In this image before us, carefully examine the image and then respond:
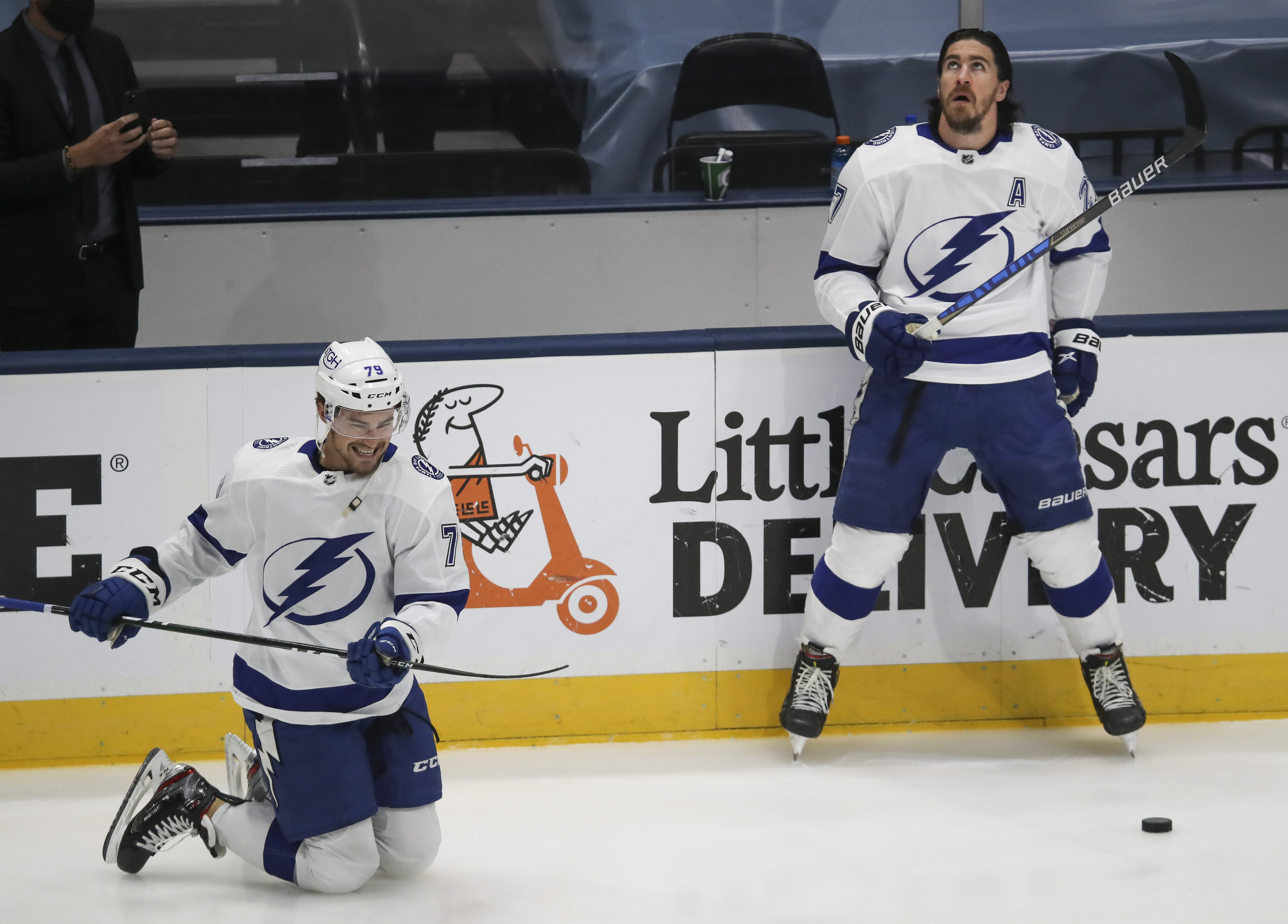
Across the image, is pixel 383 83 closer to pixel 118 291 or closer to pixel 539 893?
pixel 118 291

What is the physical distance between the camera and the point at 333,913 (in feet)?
8.81

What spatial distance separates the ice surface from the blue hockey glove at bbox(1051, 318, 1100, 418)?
845mm

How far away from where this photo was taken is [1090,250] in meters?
3.39

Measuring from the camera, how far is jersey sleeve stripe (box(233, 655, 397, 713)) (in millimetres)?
2734

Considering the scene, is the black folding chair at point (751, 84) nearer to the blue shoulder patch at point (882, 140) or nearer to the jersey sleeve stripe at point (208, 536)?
the blue shoulder patch at point (882, 140)

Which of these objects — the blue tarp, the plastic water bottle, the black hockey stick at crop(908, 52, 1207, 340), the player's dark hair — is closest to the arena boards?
the black hockey stick at crop(908, 52, 1207, 340)

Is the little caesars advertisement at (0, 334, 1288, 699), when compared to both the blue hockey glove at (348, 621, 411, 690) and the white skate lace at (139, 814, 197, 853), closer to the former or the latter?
the white skate lace at (139, 814, 197, 853)

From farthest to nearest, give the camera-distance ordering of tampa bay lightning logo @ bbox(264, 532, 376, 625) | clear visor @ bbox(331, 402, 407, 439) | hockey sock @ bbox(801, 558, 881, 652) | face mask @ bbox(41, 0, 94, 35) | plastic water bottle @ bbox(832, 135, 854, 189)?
plastic water bottle @ bbox(832, 135, 854, 189)
face mask @ bbox(41, 0, 94, 35)
hockey sock @ bbox(801, 558, 881, 652)
tampa bay lightning logo @ bbox(264, 532, 376, 625)
clear visor @ bbox(331, 402, 407, 439)

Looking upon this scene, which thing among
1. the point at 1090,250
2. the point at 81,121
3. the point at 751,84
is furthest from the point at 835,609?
the point at 751,84

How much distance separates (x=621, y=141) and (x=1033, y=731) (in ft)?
9.22

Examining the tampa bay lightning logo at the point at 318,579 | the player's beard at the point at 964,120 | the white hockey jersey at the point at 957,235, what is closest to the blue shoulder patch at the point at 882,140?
the white hockey jersey at the point at 957,235

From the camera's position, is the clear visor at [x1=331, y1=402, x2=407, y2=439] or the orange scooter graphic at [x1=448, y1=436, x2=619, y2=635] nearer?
the clear visor at [x1=331, y1=402, x2=407, y2=439]

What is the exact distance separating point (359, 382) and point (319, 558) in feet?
1.17

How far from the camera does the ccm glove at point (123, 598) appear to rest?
8.40 feet
